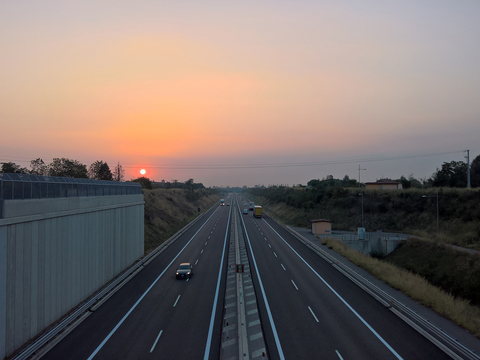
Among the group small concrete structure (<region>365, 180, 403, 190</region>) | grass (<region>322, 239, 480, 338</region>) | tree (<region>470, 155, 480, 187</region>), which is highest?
tree (<region>470, 155, 480, 187</region>)

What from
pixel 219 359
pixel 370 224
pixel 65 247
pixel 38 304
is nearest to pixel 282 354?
pixel 219 359

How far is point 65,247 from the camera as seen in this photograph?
16.8m

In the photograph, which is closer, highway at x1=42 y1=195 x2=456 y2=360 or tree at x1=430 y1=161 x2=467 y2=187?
highway at x1=42 y1=195 x2=456 y2=360

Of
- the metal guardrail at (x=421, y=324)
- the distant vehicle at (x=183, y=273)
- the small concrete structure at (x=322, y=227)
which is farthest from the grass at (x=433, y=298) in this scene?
the small concrete structure at (x=322, y=227)

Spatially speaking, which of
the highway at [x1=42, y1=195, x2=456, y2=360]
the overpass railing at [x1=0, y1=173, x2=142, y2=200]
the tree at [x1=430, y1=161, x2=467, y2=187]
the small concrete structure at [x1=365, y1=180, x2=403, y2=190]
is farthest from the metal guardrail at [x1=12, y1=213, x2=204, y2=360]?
the tree at [x1=430, y1=161, x2=467, y2=187]

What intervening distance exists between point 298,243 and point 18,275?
33.3m

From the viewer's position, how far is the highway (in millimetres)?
12719

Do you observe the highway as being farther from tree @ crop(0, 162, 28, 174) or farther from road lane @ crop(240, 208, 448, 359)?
tree @ crop(0, 162, 28, 174)

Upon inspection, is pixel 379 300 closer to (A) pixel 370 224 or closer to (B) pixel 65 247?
(B) pixel 65 247

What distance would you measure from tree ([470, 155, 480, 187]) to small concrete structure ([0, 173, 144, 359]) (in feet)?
271

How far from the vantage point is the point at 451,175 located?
72.8 m

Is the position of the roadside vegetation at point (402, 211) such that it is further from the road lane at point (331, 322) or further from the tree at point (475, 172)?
the road lane at point (331, 322)

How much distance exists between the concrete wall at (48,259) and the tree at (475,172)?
8275 centimetres

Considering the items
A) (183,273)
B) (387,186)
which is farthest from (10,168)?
(387,186)
